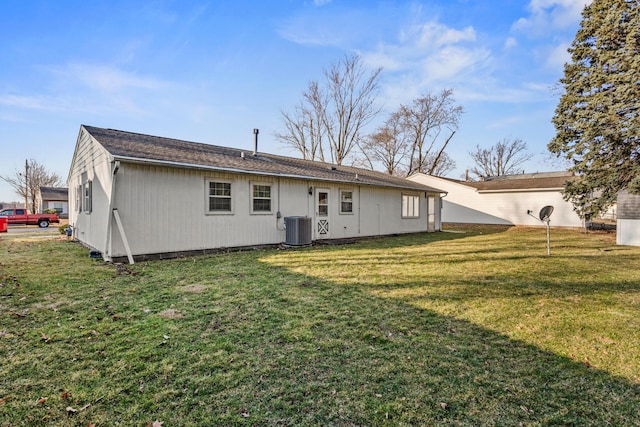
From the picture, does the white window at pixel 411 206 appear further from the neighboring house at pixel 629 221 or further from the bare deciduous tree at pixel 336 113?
the bare deciduous tree at pixel 336 113

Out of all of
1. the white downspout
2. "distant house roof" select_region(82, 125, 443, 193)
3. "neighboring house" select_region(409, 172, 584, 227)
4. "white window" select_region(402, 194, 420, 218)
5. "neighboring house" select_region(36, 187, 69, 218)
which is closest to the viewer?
the white downspout

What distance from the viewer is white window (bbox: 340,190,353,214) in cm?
1249

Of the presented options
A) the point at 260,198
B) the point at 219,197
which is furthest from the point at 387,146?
the point at 219,197

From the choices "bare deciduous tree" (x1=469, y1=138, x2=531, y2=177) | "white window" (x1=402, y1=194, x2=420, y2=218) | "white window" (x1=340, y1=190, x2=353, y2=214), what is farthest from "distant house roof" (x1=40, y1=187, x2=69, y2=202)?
"bare deciduous tree" (x1=469, y1=138, x2=531, y2=177)

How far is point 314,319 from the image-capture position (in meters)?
3.80

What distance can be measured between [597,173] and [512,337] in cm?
1288

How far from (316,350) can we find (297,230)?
7.34 meters

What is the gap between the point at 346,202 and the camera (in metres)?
12.7

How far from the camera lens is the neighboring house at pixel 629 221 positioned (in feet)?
38.3

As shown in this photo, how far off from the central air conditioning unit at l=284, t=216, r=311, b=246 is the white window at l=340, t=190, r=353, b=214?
8.01 ft

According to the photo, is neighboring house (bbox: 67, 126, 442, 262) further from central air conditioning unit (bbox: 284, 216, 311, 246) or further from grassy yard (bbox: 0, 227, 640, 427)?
grassy yard (bbox: 0, 227, 640, 427)

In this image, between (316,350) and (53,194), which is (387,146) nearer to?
(316,350)

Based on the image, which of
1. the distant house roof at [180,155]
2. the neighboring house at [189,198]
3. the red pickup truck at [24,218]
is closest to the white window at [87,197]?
the neighboring house at [189,198]

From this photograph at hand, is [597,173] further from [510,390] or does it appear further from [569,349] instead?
[510,390]
